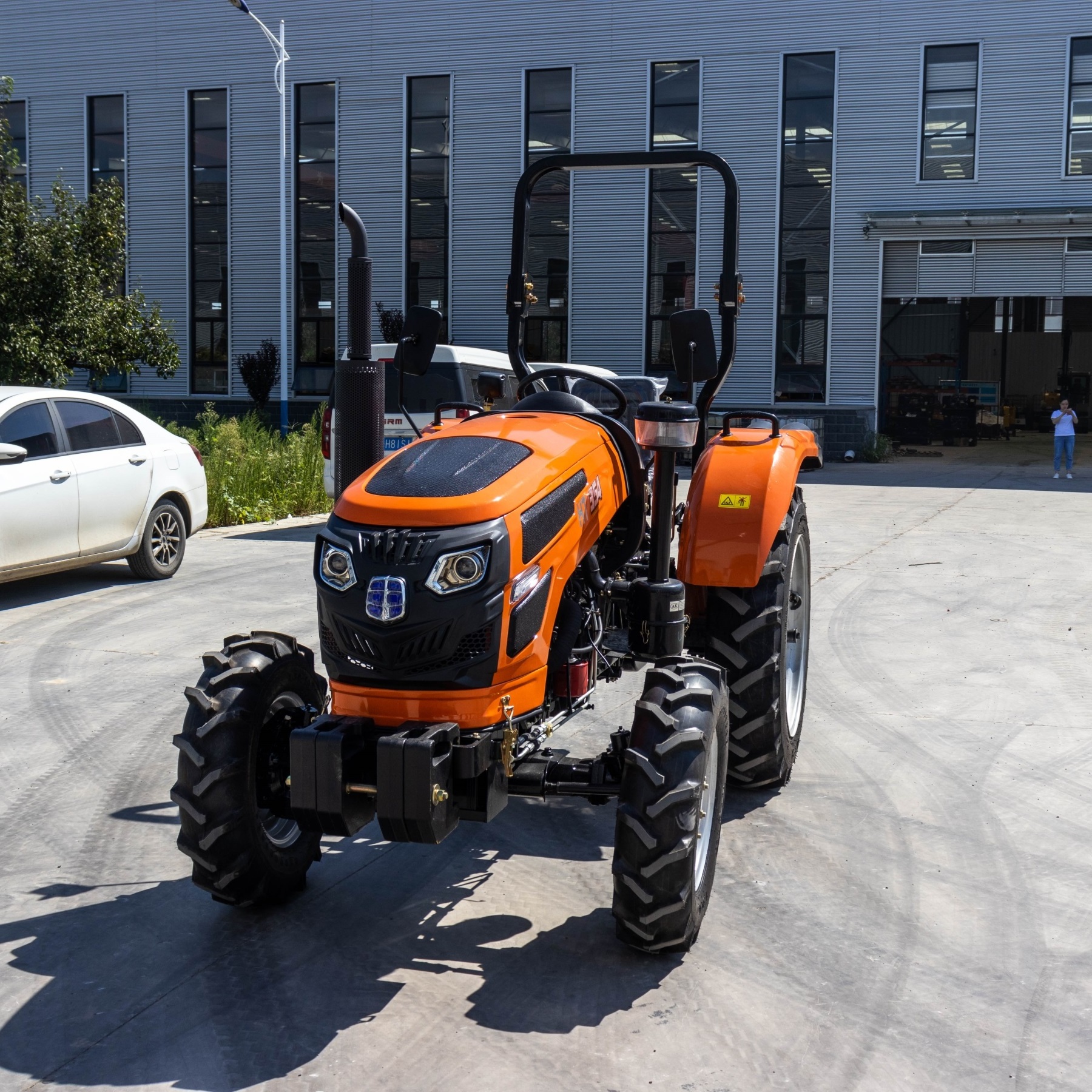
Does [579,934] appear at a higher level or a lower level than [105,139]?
lower

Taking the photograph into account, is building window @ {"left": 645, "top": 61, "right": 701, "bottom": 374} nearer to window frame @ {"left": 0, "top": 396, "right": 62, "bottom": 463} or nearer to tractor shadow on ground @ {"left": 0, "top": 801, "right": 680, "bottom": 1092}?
window frame @ {"left": 0, "top": 396, "right": 62, "bottom": 463}

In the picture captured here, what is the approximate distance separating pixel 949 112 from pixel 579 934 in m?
27.5

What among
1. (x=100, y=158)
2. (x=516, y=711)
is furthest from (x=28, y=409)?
(x=100, y=158)

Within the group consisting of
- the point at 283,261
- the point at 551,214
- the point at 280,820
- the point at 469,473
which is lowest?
the point at 280,820

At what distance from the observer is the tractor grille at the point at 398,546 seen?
381 cm

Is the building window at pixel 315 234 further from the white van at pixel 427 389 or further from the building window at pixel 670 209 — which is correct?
the white van at pixel 427 389

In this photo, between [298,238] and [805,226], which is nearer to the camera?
[805,226]

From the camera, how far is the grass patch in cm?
1526

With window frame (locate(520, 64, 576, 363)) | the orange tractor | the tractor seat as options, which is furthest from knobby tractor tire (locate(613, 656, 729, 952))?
window frame (locate(520, 64, 576, 363))

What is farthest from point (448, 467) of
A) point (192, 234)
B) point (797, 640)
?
point (192, 234)

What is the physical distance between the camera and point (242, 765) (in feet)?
13.4

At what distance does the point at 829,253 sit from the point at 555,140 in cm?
669

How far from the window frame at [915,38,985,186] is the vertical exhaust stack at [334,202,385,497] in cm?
2594

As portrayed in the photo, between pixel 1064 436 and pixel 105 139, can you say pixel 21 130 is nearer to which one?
pixel 105 139
